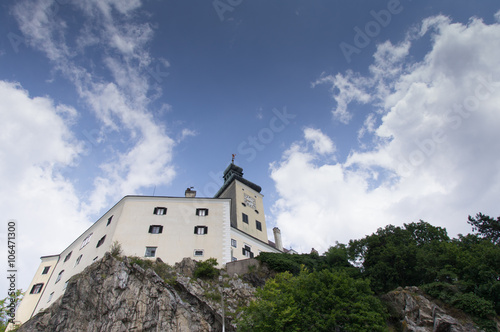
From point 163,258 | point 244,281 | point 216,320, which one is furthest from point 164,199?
point 216,320

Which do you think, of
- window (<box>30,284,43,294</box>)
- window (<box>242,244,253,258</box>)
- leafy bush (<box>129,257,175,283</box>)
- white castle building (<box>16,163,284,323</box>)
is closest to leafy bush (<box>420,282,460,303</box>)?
window (<box>242,244,253,258</box>)

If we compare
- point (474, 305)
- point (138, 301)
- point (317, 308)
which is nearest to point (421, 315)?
point (474, 305)

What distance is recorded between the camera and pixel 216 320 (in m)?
25.5

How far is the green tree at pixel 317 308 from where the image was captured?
19.0 m

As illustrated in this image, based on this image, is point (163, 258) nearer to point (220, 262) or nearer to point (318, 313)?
point (220, 262)

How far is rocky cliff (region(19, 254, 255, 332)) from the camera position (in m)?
24.2

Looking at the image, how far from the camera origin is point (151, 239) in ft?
109

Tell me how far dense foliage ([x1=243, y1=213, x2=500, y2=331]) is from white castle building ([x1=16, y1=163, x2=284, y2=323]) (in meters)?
5.81

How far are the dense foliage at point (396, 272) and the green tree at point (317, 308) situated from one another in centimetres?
7

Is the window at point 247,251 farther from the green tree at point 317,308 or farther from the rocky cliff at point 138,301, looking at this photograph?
the green tree at point 317,308

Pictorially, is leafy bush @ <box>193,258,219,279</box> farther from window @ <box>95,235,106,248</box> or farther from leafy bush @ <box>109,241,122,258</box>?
window @ <box>95,235,106,248</box>

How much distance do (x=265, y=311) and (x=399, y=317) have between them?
13.0m

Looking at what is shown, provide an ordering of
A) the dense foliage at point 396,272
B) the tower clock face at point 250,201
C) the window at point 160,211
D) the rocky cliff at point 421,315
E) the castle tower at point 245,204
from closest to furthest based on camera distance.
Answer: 1. the dense foliage at point 396,272
2. the rocky cliff at point 421,315
3. the window at point 160,211
4. the castle tower at point 245,204
5. the tower clock face at point 250,201

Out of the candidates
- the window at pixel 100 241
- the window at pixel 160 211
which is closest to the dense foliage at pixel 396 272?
the window at pixel 160 211
